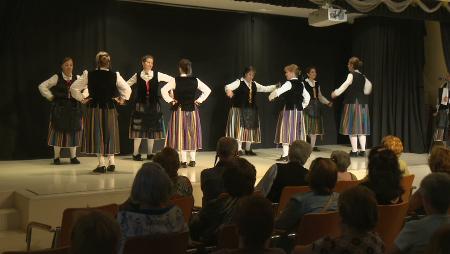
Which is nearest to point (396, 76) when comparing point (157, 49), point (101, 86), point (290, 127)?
point (290, 127)

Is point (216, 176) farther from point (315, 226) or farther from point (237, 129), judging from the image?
point (237, 129)

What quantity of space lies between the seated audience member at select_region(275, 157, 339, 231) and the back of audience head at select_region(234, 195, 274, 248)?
3.14 ft

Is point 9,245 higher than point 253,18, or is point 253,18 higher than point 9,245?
point 253,18

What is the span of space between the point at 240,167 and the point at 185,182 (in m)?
0.79

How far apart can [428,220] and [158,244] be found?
1135mm

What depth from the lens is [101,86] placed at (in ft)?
20.5

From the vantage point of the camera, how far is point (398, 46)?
31.8ft

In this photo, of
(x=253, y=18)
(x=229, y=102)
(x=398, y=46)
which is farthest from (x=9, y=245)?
(x=398, y=46)

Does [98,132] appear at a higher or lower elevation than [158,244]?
higher

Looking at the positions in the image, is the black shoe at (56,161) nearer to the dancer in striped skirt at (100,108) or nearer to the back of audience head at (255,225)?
the dancer in striped skirt at (100,108)

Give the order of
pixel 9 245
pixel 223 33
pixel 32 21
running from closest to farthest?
pixel 9 245 < pixel 32 21 < pixel 223 33

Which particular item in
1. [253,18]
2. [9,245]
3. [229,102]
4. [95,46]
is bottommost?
[9,245]

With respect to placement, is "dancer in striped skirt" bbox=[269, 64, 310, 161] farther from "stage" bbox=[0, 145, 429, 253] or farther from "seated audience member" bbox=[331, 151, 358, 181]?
"seated audience member" bbox=[331, 151, 358, 181]

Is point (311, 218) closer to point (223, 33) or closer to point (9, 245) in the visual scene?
point (9, 245)
